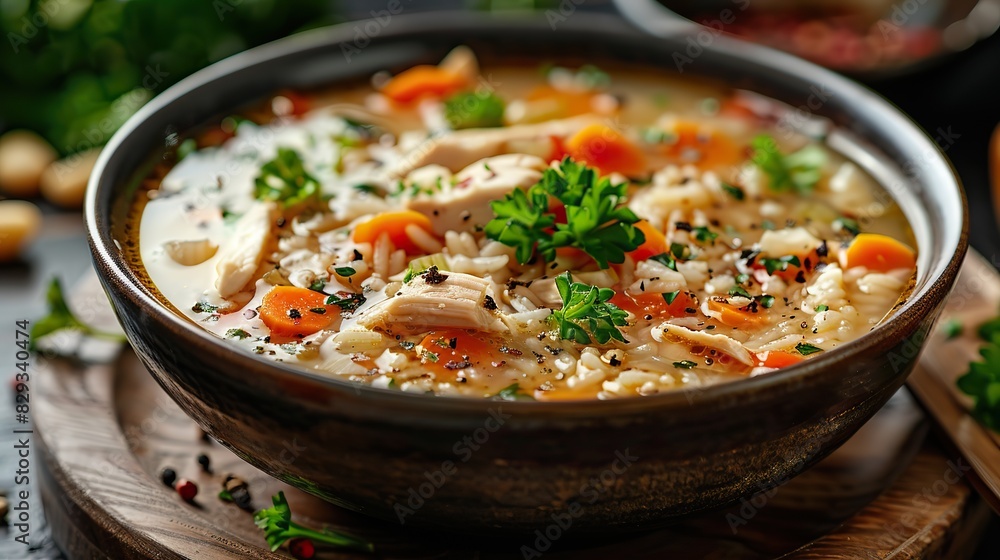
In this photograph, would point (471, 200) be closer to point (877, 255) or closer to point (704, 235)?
point (704, 235)

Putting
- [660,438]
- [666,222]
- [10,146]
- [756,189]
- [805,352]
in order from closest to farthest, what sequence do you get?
[660,438] → [805,352] → [666,222] → [756,189] → [10,146]

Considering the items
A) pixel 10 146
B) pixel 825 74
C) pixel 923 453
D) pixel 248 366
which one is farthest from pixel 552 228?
pixel 10 146

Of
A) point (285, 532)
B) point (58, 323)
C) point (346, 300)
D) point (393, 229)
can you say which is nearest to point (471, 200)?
point (393, 229)

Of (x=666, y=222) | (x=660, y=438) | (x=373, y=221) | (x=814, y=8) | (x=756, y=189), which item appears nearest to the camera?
(x=660, y=438)

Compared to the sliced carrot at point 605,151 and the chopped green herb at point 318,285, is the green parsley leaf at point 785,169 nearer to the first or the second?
the sliced carrot at point 605,151

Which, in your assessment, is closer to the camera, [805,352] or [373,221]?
[805,352]

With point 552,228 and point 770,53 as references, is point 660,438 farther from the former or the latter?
point 770,53

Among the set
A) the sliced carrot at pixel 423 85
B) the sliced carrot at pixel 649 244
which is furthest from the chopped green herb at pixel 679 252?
the sliced carrot at pixel 423 85

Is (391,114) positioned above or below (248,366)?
A: below
